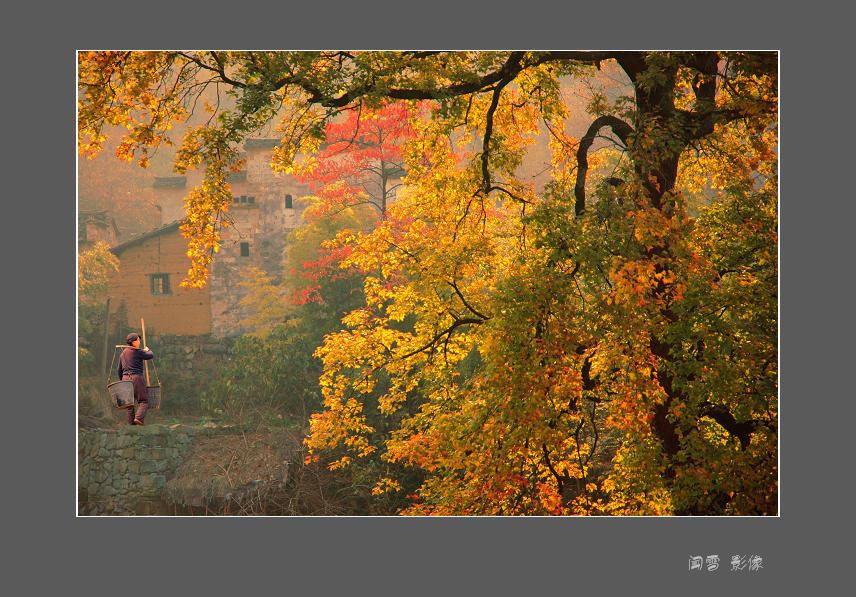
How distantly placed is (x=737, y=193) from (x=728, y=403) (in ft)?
5.22

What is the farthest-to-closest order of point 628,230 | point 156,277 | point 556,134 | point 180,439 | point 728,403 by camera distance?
point 180,439, point 156,277, point 556,134, point 728,403, point 628,230

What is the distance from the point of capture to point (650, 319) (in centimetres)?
485

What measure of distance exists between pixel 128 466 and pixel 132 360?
2.60 metres

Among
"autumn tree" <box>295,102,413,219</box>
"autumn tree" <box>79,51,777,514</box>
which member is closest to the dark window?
"autumn tree" <box>295,102,413,219</box>

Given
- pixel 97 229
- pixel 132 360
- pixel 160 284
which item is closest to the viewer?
pixel 132 360

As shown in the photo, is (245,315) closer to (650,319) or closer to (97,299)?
(97,299)

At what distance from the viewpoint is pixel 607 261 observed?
15.4 ft

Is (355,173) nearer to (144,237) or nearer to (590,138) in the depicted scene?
(144,237)

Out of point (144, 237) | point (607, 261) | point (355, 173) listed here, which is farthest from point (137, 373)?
point (355, 173)

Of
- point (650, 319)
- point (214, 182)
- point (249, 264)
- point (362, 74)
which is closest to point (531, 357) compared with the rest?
point (650, 319)

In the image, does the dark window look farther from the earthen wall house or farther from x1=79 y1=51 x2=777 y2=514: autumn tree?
x1=79 y1=51 x2=777 y2=514: autumn tree

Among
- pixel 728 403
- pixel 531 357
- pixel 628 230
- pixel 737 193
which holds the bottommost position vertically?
pixel 728 403

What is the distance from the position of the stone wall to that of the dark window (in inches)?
62.0

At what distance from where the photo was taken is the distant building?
6.58 meters
